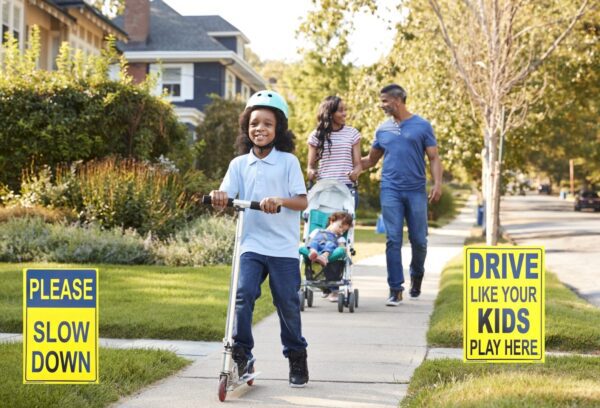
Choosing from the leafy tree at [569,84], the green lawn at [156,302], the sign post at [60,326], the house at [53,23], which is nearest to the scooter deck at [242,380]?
the sign post at [60,326]

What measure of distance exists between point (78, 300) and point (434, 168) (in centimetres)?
599

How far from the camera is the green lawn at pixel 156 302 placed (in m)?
8.65

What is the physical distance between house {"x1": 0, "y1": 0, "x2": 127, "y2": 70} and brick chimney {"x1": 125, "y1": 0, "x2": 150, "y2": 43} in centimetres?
1157

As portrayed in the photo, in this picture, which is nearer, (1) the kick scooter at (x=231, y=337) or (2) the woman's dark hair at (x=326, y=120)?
(1) the kick scooter at (x=231, y=337)

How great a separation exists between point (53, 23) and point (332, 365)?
92.9 feet

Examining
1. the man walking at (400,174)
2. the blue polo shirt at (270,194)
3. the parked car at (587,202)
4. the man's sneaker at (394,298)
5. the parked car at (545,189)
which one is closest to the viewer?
the blue polo shirt at (270,194)

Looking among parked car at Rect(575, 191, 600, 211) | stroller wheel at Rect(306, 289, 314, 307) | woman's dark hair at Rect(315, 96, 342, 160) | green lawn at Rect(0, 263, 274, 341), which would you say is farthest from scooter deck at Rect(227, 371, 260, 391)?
parked car at Rect(575, 191, 600, 211)

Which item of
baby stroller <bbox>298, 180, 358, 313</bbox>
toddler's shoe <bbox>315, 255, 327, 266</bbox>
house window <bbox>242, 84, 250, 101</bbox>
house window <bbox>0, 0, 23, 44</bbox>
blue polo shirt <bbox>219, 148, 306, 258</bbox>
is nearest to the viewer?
blue polo shirt <bbox>219, 148, 306, 258</bbox>

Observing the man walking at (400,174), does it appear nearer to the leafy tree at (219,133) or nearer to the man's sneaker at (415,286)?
the man's sneaker at (415,286)

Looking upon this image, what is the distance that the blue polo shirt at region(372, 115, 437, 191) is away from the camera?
10852 mm

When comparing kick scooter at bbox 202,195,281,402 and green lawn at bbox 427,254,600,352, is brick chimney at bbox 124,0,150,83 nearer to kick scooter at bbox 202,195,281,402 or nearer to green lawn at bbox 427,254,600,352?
green lawn at bbox 427,254,600,352

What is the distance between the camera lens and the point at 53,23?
111 ft

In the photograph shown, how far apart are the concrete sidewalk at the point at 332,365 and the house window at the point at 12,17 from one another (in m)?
20.5

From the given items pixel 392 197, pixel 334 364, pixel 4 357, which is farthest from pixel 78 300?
pixel 392 197
